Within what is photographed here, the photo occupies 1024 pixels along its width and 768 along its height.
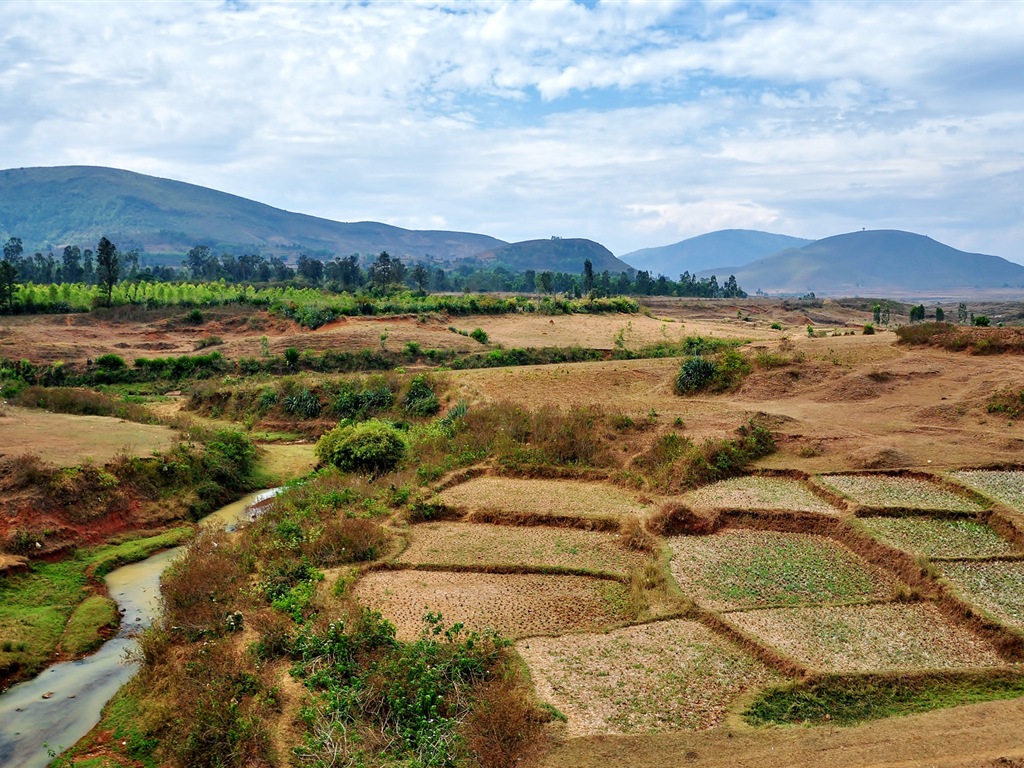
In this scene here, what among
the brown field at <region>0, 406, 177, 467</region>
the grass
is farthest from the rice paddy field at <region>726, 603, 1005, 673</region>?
the brown field at <region>0, 406, 177, 467</region>

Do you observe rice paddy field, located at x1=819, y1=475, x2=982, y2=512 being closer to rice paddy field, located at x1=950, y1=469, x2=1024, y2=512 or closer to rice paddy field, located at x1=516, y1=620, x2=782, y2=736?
rice paddy field, located at x1=950, y1=469, x2=1024, y2=512

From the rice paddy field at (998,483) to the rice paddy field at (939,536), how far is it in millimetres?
1405

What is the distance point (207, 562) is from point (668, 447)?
1290 centimetres

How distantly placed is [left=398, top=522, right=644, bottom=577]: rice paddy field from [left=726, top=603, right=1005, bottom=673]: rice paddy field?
146 inches

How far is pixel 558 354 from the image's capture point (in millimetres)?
44375

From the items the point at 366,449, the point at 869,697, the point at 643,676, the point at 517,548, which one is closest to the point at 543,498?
the point at 517,548

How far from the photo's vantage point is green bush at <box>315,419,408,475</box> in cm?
2512

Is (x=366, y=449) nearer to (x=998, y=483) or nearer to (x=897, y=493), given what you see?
(x=897, y=493)

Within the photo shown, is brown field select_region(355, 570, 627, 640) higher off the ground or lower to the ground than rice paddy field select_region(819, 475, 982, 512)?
lower

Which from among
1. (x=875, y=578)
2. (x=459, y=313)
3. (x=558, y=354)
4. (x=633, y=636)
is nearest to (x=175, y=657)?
(x=633, y=636)

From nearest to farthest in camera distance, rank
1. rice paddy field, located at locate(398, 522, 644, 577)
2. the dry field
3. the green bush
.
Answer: rice paddy field, located at locate(398, 522, 644, 577) → the dry field → the green bush

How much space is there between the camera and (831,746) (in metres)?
10.2

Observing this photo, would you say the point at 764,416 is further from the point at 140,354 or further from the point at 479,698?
the point at 140,354

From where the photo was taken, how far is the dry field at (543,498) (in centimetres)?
2034
